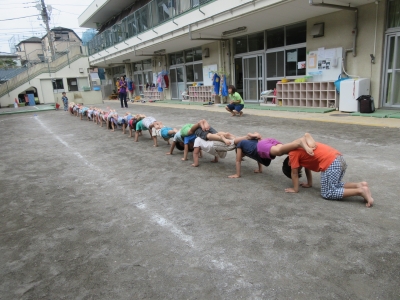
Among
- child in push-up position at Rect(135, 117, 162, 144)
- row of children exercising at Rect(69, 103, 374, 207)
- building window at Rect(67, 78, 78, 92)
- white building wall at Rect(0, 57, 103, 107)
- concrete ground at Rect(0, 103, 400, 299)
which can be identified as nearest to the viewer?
concrete ground at Rect(0, 103, 400, 299)

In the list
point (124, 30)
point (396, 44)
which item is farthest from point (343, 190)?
point (124, 30)

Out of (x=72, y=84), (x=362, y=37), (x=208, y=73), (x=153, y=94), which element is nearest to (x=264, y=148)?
(x=362, y=37)

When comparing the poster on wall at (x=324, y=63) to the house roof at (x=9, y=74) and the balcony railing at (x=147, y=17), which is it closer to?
the balcony railing at (x=147, y=17)

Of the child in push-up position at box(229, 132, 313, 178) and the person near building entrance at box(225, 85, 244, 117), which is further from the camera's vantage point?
the person near building entrance at box(225, 85, 244, 117)

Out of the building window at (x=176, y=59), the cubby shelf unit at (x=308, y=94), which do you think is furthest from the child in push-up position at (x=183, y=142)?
the building window at (x=176, y=59)

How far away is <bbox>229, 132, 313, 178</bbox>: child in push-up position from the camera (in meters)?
3.62

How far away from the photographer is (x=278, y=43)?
13102 mm

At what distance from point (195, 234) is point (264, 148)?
1.70 meters

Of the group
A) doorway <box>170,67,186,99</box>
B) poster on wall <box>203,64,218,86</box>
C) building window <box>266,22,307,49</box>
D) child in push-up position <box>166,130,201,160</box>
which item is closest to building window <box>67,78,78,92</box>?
doorway <box>170,67,186,99</box>

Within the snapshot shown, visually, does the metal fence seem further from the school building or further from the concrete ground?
the concrete ground

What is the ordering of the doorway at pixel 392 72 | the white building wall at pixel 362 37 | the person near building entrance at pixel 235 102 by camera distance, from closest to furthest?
the doorway at pixel 392 72, the white building wall at pixel 362 37, the person near building entrance at pixel 235 102

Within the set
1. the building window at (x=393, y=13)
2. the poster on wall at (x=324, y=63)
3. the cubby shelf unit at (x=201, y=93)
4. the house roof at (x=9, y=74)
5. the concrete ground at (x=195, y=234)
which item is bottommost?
the concrete ground at (x=195, y=234)

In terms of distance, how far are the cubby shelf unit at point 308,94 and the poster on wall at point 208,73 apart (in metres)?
4.78

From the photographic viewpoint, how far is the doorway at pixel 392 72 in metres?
9.14
